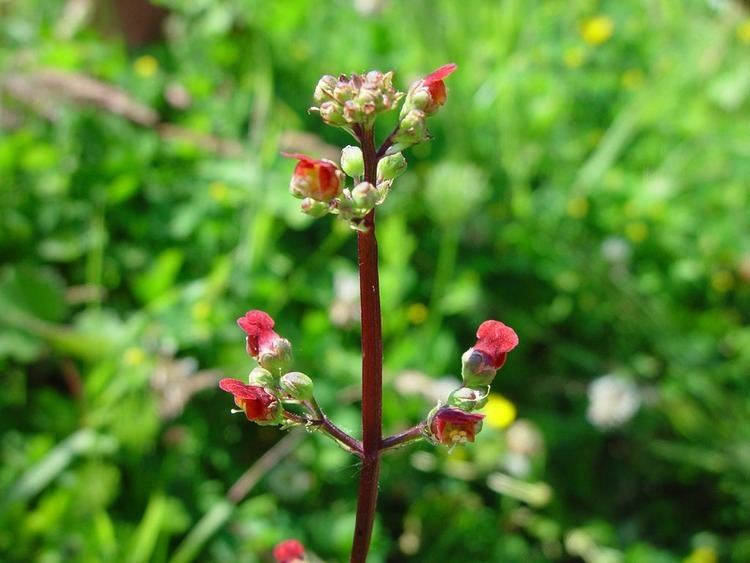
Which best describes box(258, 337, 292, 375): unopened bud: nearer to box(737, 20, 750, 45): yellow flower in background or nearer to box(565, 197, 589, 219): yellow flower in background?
box(565, 197, 589, 219): yellow flower in background

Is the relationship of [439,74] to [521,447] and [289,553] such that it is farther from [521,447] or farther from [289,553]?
[521,447]

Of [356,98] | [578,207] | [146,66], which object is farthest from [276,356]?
[146,66]

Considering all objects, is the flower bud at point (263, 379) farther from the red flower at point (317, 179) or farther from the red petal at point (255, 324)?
the red flower at point (317, 179)

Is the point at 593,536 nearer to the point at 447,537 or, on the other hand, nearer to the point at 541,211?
the point at 447,537

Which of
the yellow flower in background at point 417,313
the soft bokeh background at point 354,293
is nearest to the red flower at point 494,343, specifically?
the soft bokeh background at point 354,293

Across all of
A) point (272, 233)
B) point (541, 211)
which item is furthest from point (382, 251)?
point (541, 211)

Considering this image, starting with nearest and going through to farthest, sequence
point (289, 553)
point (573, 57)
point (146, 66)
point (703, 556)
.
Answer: point (289, 553), point (703, 556), point (146, 66), point (573, 57)
